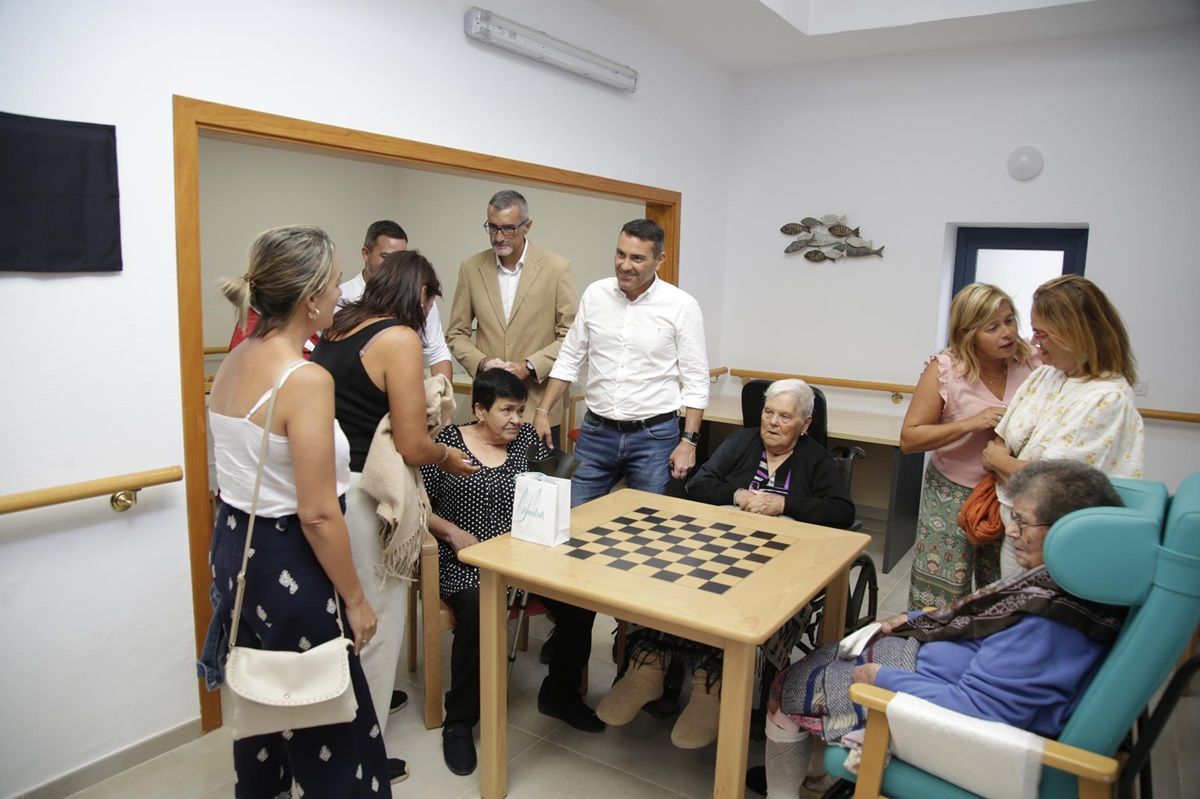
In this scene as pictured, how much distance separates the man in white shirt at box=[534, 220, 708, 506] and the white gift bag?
903 millimetres

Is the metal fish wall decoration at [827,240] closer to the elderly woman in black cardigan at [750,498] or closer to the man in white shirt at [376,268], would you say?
the elderly woman in black cardigan at [750,498]

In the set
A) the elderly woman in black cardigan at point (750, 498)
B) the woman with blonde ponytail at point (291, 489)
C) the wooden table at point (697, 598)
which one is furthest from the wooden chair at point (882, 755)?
the woman with blonde ponytail at point (291, 489)

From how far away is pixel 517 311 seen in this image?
365 cm

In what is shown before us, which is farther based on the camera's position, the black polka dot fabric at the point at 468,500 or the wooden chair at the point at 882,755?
the black polka dot fabric at the point at 468,500

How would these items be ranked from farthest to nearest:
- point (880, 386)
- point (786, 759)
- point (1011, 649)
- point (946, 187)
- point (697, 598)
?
1. point (880, 386)
2. point (946, 187)
3. point (786, 759)
4. point (697, 598)
5. point (1011, 649)

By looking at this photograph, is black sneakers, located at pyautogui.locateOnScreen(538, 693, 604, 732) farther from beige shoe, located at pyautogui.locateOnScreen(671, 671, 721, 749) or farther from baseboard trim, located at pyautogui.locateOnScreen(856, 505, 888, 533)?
baseboard trim, located at pyautogui.locateOnScreen(856, 505, 888, 533)

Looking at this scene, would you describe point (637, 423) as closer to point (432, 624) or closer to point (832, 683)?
point (432, 624)

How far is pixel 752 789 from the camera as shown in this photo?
93.8 inches

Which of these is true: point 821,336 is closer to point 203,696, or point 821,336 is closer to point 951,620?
point 951,620

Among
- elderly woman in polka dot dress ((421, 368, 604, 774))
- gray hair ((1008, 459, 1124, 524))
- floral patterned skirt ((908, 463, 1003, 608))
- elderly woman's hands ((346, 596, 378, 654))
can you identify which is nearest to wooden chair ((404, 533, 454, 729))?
elderly woman in polka dot dress ((421, 368, 604, 774))

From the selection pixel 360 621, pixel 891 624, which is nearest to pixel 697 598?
pixel 891 624

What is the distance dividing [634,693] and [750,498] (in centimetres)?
73

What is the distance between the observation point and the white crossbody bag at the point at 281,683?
1.68 meters

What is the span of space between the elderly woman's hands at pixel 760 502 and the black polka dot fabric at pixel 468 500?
76cm
